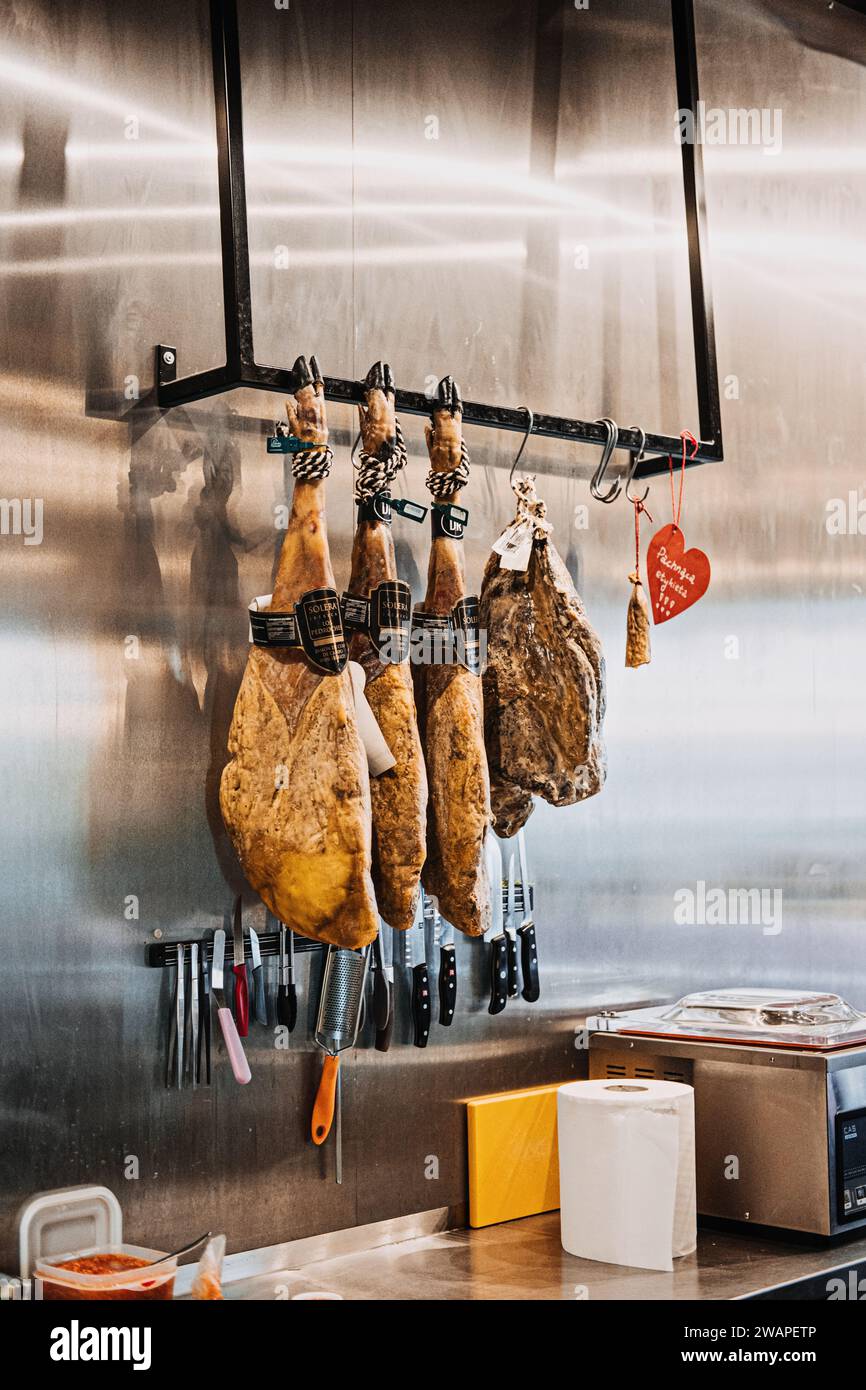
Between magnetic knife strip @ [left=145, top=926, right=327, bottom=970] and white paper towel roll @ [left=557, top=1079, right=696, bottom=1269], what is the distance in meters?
0.56

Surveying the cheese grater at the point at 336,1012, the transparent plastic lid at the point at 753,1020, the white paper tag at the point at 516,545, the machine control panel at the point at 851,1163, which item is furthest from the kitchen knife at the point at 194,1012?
the machine control panel at the point at 851,1163

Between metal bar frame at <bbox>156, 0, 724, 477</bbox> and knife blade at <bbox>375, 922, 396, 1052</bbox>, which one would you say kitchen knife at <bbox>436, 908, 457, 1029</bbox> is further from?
metal bar frame at <bbox>156, 0, 724, 477</bbox>

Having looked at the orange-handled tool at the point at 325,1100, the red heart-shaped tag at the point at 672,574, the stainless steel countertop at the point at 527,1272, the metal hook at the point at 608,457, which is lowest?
the stainless steel countertop at the point at 527,1272

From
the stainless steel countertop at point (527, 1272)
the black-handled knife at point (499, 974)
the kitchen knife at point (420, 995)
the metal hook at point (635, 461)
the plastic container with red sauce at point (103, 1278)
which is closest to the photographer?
the plastic container with red sauce at point (103, 1278)

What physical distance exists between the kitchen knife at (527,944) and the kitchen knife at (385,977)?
360mm

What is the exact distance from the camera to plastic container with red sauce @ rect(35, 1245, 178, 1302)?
1.98 meters

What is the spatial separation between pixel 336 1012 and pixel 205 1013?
0.24 meters

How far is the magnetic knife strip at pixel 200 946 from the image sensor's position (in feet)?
7.73

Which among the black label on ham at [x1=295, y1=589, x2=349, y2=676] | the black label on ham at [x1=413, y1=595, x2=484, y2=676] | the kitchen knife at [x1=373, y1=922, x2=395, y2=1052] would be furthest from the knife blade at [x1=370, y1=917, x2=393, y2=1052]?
the black label on ham at [x1=295, y1=589, x2=349, y2=676]

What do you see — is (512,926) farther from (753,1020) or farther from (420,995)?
(753,1020)

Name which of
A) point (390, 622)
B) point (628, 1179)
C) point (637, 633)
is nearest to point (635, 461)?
point (637, 633)

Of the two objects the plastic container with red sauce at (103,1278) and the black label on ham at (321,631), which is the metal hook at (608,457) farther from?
the plastic container with red sauce at (103,1278)

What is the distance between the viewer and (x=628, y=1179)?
2541mm
